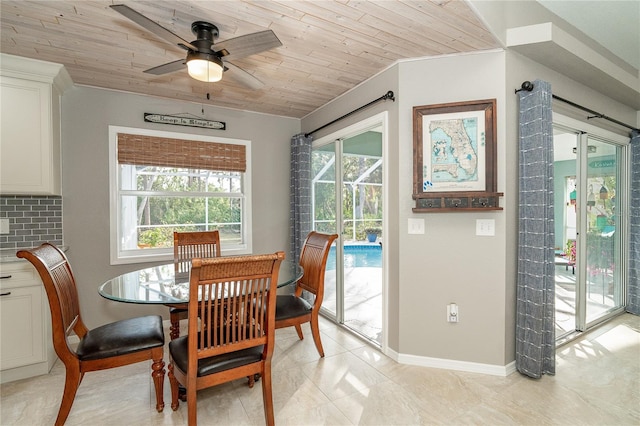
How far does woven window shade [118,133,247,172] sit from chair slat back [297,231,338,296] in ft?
5.00

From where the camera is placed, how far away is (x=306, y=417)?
1.92 m

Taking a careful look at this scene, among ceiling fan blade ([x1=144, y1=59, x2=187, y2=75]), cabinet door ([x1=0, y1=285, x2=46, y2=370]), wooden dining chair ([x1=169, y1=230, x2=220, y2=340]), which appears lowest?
cabinet door ([x1=0, y1=285, x2=46, y2=370])

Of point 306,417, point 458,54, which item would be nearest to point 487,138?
point 458,54

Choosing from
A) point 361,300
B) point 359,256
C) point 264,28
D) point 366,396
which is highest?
point 264,28

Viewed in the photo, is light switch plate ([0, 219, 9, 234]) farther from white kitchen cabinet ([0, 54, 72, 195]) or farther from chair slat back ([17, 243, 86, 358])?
chair slat back ([17, 243, 86, 358])

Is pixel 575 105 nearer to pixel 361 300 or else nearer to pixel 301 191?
pixel 301 191

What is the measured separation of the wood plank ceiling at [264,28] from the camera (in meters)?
1.87

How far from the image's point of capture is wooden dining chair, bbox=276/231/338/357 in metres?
2.48

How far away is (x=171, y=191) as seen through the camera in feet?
11.6

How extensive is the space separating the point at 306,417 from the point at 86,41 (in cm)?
298

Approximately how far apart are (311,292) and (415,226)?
1.05m

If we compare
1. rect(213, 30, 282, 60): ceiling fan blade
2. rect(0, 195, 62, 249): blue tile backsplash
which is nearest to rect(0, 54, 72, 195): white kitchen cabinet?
rect(0, 195, 62, 249): blue tile backsplash

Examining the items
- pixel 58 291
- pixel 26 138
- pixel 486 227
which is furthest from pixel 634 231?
pixel 26 138

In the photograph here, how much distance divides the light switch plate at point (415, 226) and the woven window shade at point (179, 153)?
2.19m
